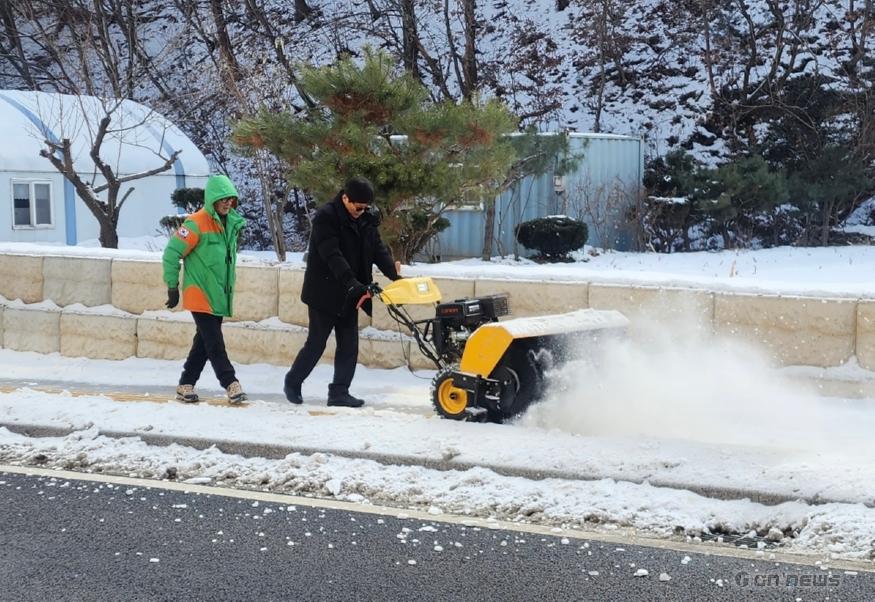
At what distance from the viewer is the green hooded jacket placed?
7.82 m

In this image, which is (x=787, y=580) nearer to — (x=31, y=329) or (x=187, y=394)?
(x=187, y=394)

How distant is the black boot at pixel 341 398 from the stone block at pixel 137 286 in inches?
104

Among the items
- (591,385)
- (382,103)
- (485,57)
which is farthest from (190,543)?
(485,57)

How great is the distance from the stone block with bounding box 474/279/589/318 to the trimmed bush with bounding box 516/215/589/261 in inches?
476

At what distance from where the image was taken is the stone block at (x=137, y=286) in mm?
10086

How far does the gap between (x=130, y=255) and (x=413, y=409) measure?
12.7 ft

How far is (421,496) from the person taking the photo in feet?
18.4

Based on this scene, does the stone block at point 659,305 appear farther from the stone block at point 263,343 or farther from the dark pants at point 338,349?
the stone block at point 263,343

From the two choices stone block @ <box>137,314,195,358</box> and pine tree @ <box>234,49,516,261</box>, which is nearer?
stone block @ <box>137,314,195,358</box>

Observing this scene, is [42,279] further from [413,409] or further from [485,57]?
[485,57]

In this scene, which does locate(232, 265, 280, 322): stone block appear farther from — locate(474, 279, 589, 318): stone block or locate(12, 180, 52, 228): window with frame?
locate(12, 180, 52, 228): window with frame

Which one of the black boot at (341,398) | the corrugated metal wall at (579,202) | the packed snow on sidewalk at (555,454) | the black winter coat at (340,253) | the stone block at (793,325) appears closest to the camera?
the packed snow on sidewalk at (555,454)

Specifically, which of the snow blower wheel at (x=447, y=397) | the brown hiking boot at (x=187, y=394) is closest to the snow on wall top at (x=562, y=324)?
the snow blower wheel at (x=447, y=397)

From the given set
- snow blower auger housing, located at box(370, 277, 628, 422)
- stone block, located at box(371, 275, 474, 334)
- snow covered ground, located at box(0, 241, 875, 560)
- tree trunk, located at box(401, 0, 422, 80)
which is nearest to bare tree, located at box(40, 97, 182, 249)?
tree trunk, located at box(401, 0, 422, 80)
